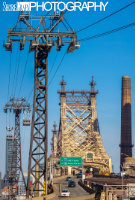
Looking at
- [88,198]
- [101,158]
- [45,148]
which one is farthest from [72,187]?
[101,158]

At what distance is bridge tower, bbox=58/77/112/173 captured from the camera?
171500 millimetres

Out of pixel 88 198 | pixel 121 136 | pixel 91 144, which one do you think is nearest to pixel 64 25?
pixel 88 198

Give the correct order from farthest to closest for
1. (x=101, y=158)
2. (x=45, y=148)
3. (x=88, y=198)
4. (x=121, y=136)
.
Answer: (x=101, y=158)
(x=121, y=136)
(x=88, y=198)
(x=45, y=148)

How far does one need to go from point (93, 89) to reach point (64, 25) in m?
148

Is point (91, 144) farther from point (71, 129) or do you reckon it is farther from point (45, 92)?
point (45, 92)

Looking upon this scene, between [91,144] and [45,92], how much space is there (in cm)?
14451

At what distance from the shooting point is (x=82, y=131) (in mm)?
188000

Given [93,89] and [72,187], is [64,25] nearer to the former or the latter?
[72,187]

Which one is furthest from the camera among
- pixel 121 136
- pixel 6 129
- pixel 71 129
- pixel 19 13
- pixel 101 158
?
pixel 71 129

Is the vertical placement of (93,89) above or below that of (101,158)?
above

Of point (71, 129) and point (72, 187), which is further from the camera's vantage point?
point (71, 129)

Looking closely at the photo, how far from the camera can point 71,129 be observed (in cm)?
18500

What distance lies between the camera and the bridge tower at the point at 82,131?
172 metres

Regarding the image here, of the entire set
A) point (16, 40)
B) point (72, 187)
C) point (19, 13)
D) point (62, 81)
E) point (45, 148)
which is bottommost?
point (72, 187)
